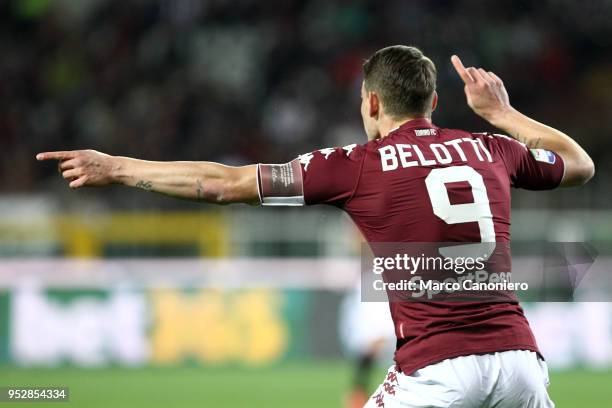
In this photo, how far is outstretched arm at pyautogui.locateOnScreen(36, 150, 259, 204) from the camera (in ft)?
12.5

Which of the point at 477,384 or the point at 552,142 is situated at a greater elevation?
the point at 552,142

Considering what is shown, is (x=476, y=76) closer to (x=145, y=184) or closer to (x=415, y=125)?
(x=415, y=125)

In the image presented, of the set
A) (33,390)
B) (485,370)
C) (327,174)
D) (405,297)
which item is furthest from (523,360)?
(33,390)

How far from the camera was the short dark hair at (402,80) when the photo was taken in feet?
12.7

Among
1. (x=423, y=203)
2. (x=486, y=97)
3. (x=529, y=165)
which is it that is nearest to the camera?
(x=423, y=203)

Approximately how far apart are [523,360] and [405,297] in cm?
47

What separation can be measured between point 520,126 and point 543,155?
0.83 feet

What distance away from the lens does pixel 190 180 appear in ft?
12.6

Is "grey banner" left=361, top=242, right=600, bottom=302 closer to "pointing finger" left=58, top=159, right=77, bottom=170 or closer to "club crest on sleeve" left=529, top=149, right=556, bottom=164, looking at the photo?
"club crest on sleeve" left=529, top=149, right=556, bottom=164

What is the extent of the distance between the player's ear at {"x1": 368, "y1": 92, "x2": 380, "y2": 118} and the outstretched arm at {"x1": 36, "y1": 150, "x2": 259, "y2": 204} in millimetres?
509

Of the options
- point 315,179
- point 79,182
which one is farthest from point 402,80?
point 79,182

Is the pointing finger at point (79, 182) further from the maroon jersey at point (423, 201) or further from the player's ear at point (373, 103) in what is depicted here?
the player's ear at point (373, 103)

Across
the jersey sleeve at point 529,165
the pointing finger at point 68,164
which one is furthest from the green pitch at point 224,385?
the jersey sleeve at point 529,165

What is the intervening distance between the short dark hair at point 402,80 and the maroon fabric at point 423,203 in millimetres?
89
